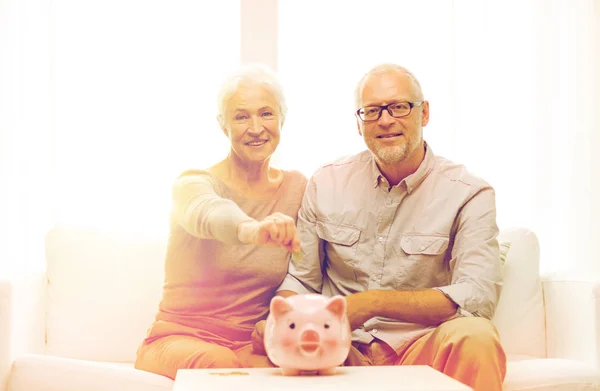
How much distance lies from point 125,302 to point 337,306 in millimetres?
1137

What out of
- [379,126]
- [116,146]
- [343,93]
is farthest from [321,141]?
[379,126]

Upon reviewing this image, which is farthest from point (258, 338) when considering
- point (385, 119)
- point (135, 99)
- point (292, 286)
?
point (135, 99)

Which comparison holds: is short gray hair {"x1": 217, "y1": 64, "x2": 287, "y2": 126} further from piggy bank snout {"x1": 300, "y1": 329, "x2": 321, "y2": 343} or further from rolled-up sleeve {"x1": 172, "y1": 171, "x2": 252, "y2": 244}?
piggy bank snout {"x1": 300, "y1": 329, "x2": 321, "y2": 343}

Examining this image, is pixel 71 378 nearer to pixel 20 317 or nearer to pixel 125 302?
pixel 20 317

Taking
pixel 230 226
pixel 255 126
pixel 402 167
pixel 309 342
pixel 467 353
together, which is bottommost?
pixel 467 353

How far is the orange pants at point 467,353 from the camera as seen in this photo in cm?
171

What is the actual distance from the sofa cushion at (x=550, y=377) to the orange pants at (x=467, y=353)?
20cm

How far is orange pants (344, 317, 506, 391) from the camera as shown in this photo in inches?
67.2

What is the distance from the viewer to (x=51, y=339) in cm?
239

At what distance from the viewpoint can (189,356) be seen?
6.34 feet

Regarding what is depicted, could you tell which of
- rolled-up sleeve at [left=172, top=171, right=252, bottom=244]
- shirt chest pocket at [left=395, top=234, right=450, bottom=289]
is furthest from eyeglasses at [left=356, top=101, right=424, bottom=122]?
rolled-up sleeve at [left=172, top=171, right=252, bottom=244]

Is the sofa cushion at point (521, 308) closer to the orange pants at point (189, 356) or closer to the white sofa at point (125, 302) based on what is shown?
the white sofa at point (125, 302)

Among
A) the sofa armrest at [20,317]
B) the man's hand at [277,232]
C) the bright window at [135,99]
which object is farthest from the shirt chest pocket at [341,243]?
the bright window at [135,99]

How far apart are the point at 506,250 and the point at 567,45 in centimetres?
101
